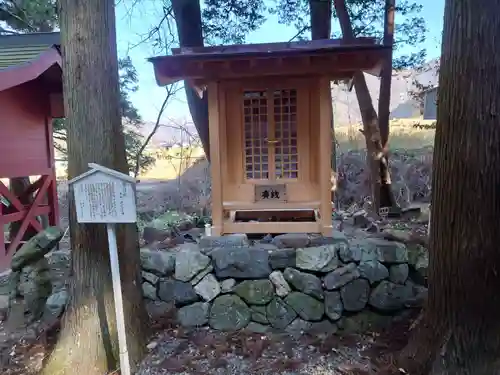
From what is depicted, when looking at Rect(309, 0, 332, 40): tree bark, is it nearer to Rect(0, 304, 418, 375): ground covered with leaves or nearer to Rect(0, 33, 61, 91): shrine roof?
Rect(0, 33, 61, 91): shrine roof

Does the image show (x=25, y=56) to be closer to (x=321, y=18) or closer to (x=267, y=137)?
(x=267, y=137)

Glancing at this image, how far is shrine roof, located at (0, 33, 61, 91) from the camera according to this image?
478 centimetres

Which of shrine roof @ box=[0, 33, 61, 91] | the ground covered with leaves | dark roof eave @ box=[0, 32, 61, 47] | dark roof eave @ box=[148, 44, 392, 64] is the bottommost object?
the ground covered with leaves

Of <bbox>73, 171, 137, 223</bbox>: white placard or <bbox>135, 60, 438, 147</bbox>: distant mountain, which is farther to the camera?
<bbox>135, 60, 438, 147</bbox>: distant mountain

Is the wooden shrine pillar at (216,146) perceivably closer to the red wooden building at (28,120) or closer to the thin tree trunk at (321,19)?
the red wooden building at (28,120)

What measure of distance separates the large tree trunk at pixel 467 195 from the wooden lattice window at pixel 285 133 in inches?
65.4

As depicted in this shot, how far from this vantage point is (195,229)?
16.1 feet

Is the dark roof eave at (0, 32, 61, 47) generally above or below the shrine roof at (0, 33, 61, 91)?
above

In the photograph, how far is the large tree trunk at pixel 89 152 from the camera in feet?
9.66

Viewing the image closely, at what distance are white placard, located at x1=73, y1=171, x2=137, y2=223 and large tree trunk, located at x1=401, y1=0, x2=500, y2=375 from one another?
2.08m

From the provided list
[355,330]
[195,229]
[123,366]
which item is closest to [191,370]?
[123,366]

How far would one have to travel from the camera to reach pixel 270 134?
4074 millimetres

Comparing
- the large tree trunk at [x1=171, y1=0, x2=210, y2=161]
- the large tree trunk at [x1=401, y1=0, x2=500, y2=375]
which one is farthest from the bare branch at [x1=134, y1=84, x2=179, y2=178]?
the large tree trunk at [x1=401, y1=0, x2=500, y2=375]

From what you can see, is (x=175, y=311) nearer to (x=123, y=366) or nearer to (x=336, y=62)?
(x=123, y=366)
